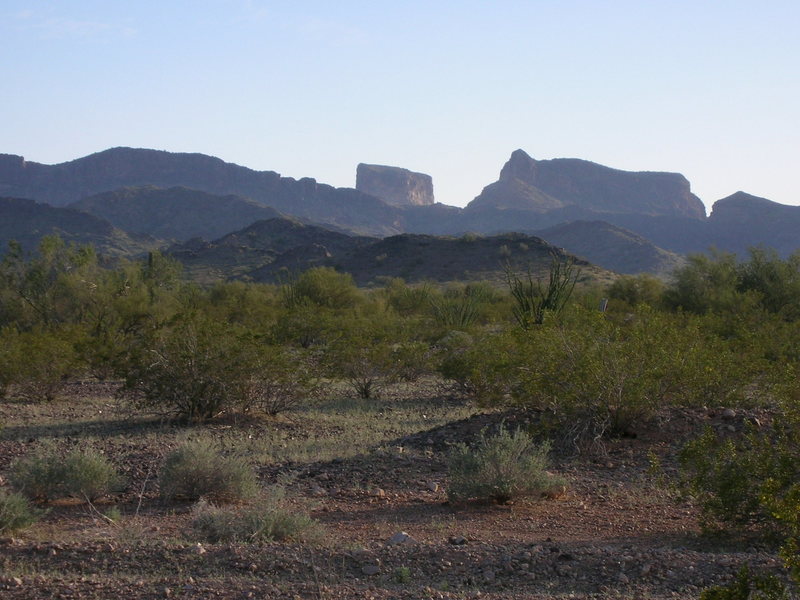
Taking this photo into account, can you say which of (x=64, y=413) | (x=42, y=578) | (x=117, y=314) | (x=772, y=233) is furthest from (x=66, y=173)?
(x=42, y=578)

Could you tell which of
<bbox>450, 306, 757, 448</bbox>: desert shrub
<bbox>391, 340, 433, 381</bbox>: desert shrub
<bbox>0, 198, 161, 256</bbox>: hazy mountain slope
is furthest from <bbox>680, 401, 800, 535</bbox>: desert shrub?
<bbox>0, 198, 161, 256</bbox>: hazy mountain slope

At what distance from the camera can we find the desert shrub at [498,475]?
8.02 metres

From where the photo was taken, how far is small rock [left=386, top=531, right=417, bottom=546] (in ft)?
21.0

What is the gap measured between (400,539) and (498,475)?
1816 millimetres

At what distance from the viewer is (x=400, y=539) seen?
6.48 metres

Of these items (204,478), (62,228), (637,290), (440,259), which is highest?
(62,228)

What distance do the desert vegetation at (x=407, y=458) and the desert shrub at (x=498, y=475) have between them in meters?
0.03

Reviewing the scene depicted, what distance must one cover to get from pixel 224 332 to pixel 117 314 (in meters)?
11.1

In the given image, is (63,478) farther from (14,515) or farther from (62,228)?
(62,228)

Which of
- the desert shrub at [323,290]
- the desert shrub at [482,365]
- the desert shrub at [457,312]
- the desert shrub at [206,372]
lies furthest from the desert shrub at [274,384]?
the desert shrub at [323,290]

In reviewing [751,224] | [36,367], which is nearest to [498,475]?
[36,367]

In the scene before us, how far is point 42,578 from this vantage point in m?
5.47

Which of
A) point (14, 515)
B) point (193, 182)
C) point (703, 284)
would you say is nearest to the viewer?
point (14, 515)

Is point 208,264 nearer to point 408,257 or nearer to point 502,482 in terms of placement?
point 408,257
